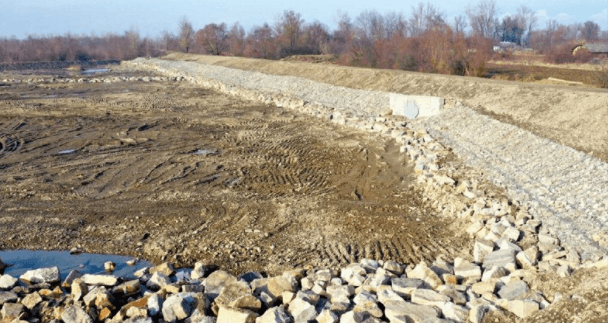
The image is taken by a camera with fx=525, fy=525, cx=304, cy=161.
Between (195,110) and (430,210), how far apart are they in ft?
50.7

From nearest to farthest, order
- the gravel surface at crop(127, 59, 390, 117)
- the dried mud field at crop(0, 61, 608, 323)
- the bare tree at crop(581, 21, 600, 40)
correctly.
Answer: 1. the dried mud field at crop(0, 61, 608, 323)
2. the gravel surface at crop(127, 59, 390, 117)
3. the bare tree at crop(581, 21, 600, 40)

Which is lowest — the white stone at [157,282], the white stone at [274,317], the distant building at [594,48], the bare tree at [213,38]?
the white stone at [157,282]

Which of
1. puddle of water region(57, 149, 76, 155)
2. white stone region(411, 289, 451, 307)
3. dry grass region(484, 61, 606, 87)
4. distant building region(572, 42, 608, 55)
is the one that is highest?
distant building region(572, 42, 608, 55)

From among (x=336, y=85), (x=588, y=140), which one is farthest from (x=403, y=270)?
(x=336, y=85)

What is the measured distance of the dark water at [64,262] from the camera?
8609mm

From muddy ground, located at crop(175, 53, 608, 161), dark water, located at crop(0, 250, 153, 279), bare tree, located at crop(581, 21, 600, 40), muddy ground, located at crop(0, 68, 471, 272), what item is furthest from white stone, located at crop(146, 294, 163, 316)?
bare tree, located at crop(581, 21, 600, 40)

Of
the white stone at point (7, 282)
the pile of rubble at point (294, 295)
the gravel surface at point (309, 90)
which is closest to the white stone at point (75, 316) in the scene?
the pile of rubble at point (294, 295)

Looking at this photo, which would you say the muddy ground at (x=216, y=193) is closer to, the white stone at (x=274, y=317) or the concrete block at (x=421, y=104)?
the white stone at (x=274, y=317)

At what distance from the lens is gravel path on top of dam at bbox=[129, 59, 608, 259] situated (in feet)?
28.1

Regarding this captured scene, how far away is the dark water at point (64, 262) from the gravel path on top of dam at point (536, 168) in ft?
23.0

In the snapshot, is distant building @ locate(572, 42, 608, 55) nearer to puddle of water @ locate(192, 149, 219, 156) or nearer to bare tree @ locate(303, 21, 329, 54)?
bare tree @ locate(303, 21, 329, 54)

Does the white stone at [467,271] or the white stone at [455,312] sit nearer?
the white stone at [455,312]

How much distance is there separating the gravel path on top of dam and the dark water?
7.01m

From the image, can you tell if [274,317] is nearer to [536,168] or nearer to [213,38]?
[536,168]
